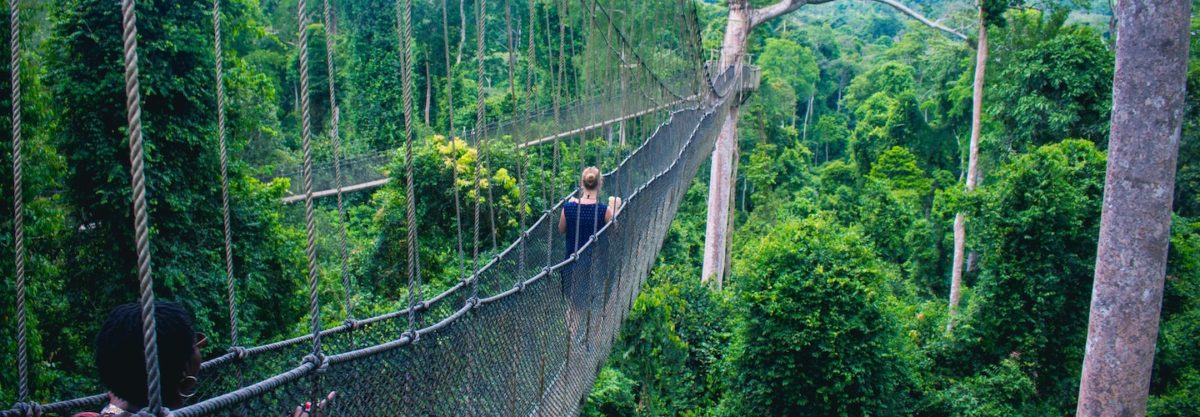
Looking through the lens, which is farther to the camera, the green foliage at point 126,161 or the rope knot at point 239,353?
the green foliage at point 126,161

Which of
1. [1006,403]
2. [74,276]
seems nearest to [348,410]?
[74,276]

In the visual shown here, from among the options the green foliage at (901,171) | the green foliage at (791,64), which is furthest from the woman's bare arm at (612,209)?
the green foliage at (791,64)

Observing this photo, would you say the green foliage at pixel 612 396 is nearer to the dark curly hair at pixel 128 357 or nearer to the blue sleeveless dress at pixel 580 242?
the blue sleeveless dress at pixel 580 242

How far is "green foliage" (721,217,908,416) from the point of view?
7.05 meters

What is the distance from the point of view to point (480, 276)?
2.03m

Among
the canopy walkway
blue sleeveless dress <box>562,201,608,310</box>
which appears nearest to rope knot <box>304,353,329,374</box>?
the canopy walkway

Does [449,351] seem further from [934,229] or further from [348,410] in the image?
[934,229]

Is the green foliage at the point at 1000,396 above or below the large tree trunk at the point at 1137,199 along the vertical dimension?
below

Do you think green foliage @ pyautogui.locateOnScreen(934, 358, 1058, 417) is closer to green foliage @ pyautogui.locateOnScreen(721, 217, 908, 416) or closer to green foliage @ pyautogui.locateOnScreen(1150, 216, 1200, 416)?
green foliage @ pyautogui.locateOnScreen(721, 217, 908, 416)

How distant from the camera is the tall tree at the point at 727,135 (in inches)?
378

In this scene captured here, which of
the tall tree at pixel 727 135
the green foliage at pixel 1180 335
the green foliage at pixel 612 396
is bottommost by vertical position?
the green foliage at pixel 612 396

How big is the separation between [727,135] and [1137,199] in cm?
703

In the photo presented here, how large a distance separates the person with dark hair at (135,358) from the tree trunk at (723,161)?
8.73 m

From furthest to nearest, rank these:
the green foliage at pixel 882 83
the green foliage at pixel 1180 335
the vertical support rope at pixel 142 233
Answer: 1. the green foliage at pixel 882 83
2. the green foliage at pixel 1180 335
3. the vertical support rope at pixel 142 233
